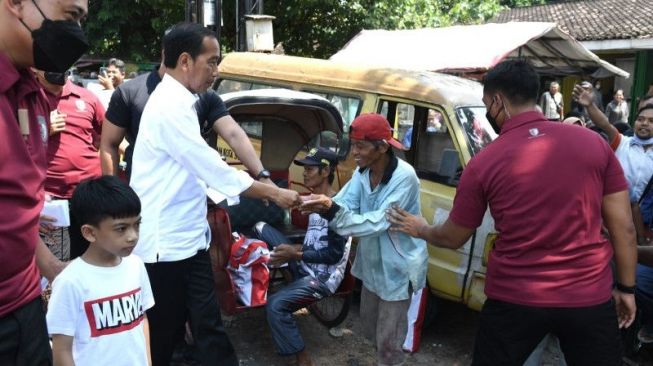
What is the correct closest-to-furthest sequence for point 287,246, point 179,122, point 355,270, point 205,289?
point 179,122, point 205,289, point 355,270, point 287,246

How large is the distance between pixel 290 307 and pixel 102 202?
204 cm

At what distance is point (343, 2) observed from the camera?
15195 millimetres

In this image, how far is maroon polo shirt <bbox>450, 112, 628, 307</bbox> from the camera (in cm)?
246

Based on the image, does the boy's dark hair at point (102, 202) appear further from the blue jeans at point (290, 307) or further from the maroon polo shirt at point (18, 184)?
the blue jeans at point (290, 307)

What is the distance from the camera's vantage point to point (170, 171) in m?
2.96

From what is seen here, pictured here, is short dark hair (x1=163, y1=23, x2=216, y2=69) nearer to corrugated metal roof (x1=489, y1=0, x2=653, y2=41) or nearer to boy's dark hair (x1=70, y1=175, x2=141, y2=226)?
boy's dark hair (x1=70, y1=175, x2=141, y2=226)

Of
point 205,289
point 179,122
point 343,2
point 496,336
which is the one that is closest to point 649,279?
point 496,336

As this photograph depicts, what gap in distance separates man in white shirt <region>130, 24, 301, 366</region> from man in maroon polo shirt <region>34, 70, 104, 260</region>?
3.85 feet

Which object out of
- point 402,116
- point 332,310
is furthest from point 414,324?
point 402,116

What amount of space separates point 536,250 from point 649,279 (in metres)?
1.96

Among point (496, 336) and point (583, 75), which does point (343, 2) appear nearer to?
point (583, 75)

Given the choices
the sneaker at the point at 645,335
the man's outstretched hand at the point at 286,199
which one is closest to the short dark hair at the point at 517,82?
the man's outstretched hand at the point at 286,199

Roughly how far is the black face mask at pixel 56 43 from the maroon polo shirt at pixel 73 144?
2432 mm

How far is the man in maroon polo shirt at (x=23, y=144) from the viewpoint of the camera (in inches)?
66.3
